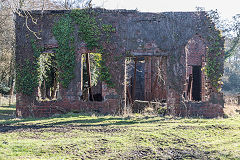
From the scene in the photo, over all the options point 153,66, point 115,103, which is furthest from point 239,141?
Answer: point 153,66

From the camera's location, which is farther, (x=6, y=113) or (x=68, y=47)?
(x=6, y=113)

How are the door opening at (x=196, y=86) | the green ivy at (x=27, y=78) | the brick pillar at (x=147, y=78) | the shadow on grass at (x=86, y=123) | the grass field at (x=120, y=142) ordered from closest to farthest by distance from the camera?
the grass field at (x=120, y=142) → the shadow on grass at (x=86, y=123) → the green ivy at (x=27, y=78) → the door opening at (x=196, y=86) → the brick pillar at (x=147, y=78)

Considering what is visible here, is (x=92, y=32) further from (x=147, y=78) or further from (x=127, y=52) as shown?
(x=147, y=78)

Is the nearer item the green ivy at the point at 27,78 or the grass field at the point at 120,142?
the grass field at the point at 120,142

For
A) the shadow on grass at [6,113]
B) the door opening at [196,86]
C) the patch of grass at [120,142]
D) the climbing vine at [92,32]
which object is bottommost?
the patch of grass at [120,142]

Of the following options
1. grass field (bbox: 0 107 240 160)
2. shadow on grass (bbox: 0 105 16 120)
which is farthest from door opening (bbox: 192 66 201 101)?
shadow on grass (bbox: 0 105 16 120)

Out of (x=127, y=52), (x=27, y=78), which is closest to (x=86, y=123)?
(x=127, y=52)

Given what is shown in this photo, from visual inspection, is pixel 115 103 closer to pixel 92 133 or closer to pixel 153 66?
pixel 92 133

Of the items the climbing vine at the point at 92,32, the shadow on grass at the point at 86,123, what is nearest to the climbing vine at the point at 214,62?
the shadow on grass at the point at 86,123

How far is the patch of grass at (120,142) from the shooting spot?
18.9 ft

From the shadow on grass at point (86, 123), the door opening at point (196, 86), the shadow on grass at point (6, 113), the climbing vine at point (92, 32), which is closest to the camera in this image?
the shadow on grass at point (86, 123)

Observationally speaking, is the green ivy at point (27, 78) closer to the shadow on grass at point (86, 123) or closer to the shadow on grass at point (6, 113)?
the shadow on grass at point (6, 113)

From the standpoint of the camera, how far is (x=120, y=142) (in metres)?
6.69

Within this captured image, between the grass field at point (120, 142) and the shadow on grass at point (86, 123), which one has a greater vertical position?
the shadow on grass at point (86, 123)
